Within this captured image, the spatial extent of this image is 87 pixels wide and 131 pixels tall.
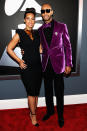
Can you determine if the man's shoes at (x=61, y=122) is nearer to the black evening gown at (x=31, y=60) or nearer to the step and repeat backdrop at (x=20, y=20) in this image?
the black evening gown at (x=31, y=60)

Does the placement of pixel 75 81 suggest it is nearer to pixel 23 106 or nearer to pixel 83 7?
pixel 23 106

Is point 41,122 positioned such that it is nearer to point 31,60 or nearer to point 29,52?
point 31,60

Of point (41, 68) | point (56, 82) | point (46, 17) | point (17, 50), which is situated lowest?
point (56, 82)

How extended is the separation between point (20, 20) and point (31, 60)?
0.87m

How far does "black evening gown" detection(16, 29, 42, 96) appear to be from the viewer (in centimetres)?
242

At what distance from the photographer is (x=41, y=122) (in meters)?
2.87

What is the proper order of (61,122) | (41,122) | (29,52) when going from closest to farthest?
(29,52) → (61,122) → (41,122)

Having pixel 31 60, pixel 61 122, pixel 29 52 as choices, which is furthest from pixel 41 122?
pixel 29 52

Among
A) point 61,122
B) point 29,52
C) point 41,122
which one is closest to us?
point 29,52

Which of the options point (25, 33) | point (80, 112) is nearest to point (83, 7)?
point (25, 33)

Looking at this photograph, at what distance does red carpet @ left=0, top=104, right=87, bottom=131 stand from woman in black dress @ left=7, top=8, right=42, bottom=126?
0.55 m

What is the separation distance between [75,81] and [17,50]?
129 centimetres

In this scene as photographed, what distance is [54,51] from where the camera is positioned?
2514 millimetres

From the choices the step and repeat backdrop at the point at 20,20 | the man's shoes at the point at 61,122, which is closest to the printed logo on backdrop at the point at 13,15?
the step and repeat backdrop at the point at 20,20
